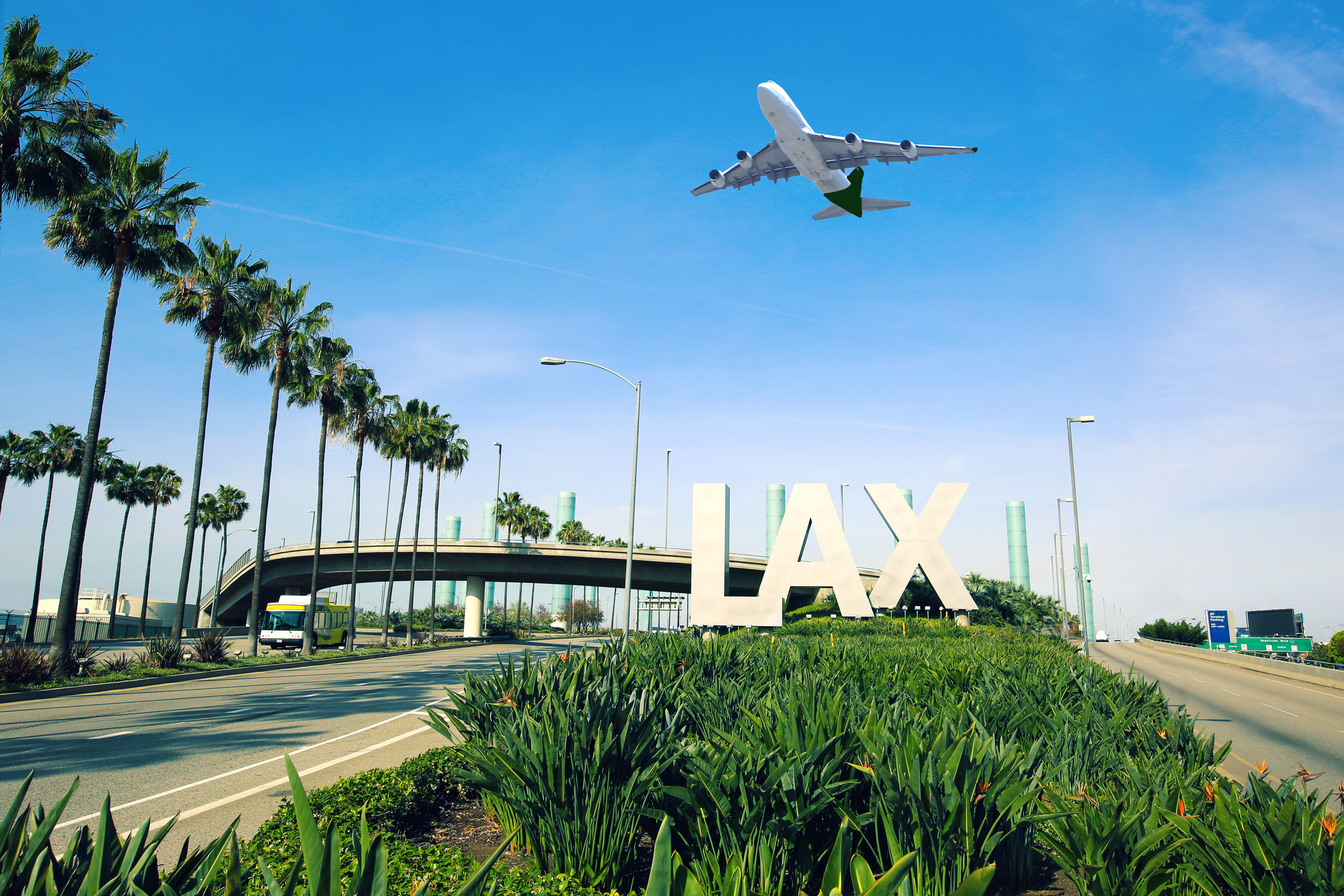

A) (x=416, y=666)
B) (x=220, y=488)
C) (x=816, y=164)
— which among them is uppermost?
(x=816, y=164)

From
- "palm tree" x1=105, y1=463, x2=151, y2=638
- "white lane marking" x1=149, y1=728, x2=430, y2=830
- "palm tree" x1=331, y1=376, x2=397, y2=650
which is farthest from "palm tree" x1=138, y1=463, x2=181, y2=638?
"white lane marking" x1=149, y1=728, x2=430, y2=830

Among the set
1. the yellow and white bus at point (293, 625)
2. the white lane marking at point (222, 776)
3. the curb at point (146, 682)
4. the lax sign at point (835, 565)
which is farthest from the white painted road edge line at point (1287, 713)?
the yellow and white bus at point (293, 625)

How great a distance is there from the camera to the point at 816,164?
26.2m

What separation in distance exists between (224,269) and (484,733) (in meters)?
28.3

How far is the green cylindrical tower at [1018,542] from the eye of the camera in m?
89.6

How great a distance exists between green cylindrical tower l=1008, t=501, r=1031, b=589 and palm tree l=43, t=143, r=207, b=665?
288 ft

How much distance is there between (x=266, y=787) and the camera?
29.2 ft

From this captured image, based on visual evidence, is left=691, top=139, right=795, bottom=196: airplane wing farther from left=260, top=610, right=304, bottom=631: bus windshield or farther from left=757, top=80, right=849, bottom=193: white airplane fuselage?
left=260, top=610, right=304, bottom=631: bus windshield

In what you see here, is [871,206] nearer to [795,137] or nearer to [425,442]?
[795,137]

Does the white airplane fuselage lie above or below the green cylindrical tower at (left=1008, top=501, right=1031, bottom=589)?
above

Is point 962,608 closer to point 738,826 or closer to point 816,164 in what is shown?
point 816,164

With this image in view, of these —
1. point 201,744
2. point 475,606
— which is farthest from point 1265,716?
point 475,606

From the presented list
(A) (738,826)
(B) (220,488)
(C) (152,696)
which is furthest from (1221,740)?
(B) (220,488)

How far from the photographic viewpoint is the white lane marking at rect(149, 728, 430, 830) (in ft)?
24.9
